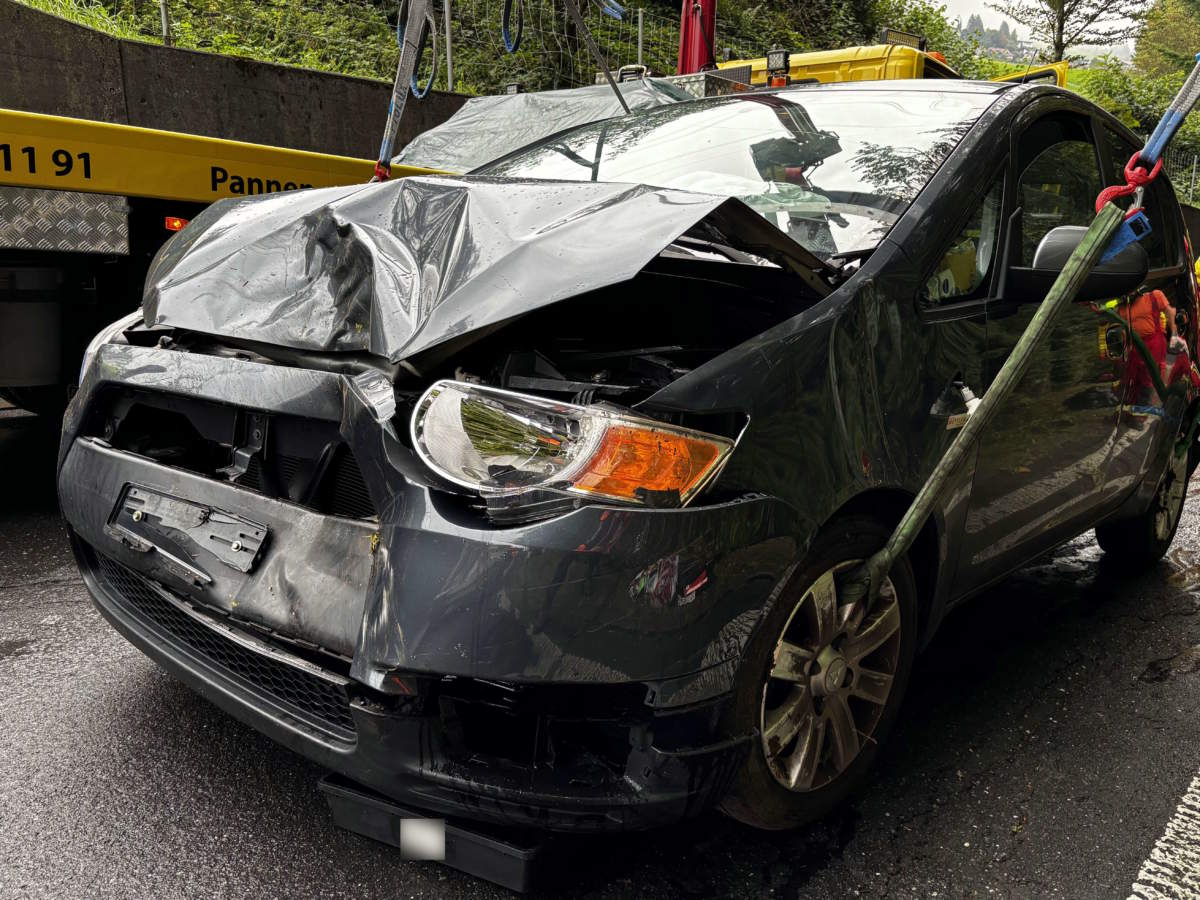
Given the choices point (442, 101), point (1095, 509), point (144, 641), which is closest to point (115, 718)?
point (144, 641)

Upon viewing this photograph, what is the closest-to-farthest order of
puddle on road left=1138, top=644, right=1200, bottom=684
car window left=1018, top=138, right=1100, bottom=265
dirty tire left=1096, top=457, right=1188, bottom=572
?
car window left=1018, top=138, right=1100, bottom=265
puddle on road left=1138, top=644, right=1200, bottom=684
dirty tire left=1096, top=457, right=1188, bottom=572

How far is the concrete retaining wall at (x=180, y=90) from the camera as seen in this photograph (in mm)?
8508

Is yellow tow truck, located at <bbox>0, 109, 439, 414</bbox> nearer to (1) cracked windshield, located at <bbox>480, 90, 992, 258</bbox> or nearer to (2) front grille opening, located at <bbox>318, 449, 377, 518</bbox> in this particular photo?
(1) cracked windshield, located at <bbox>480, 90, 992, 258</bbox>

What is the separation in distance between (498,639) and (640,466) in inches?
15.3

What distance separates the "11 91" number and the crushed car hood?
1874 millimetres

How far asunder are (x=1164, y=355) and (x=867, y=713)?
2.08 metres

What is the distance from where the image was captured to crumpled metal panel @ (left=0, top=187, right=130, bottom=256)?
4051 mm

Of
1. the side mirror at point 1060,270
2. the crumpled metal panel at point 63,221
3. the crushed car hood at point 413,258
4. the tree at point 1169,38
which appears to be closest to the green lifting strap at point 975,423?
the side mirror at point 1060,270

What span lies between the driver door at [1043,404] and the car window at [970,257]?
2.7 inches

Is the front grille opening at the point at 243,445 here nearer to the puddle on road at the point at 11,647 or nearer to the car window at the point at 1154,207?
the puddle on road at the point at 11,647

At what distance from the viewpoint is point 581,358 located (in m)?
2.13

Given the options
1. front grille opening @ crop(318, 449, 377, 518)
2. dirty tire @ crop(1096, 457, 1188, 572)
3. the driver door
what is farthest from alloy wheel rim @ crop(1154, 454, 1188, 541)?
front grille opening @ crop(318, 449, 377, 518)

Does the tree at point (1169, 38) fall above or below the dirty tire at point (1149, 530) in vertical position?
above

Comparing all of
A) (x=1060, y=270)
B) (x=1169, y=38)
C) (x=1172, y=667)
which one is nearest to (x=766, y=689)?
(x=1060, y=270)
